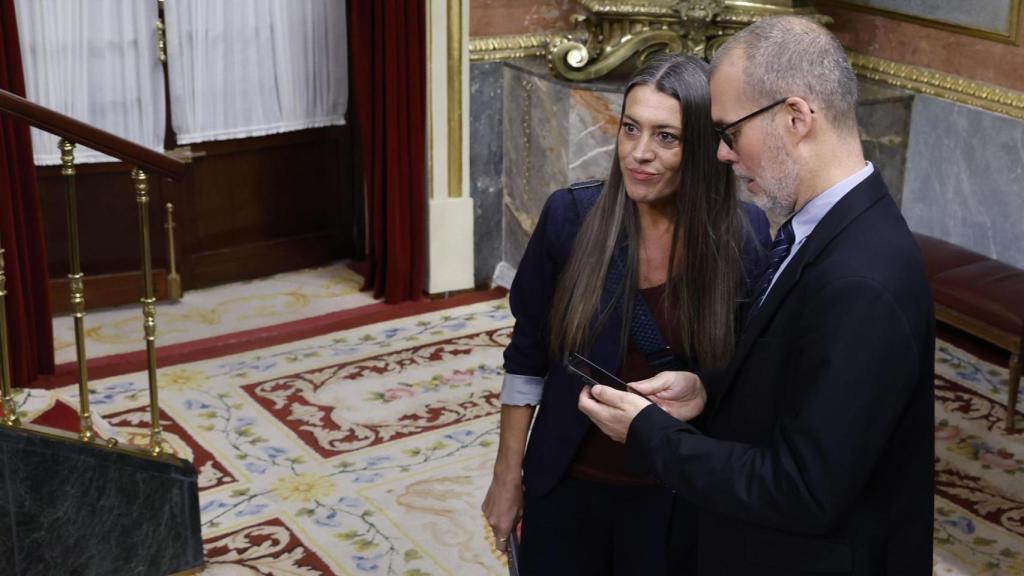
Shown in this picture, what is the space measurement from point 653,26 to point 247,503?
297 cm

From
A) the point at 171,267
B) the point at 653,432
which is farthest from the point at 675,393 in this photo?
the point at 171,267

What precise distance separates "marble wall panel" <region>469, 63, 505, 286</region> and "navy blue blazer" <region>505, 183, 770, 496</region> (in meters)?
3.70

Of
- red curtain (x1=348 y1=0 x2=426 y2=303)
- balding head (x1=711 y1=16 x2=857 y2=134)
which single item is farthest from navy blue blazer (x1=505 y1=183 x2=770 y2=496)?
red curtain (x1=348 y1=0 x2=426 y2=303)

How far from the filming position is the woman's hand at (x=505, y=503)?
2.70 metres

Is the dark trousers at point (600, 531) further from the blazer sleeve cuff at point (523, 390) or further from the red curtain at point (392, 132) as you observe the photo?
the red curtain at point (392, 132)

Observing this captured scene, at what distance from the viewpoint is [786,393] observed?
1960 mm

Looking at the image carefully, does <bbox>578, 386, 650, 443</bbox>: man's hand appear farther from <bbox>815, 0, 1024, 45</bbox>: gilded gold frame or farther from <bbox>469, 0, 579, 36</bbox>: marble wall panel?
<bbox>469, 0, 579, 36</bbox>: marble wall panel

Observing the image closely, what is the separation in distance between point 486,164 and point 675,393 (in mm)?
4172

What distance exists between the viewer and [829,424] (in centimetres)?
183

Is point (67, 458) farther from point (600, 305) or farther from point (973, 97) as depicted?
point (973, 97)

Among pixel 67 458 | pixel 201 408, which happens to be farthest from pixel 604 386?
pixel 201 408

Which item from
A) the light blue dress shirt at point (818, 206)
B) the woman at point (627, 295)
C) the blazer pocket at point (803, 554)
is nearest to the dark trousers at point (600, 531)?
the woman at point (627, 295)

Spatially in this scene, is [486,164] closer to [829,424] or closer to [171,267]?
[171,267]

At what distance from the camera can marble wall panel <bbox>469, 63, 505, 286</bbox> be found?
6.25 metres
